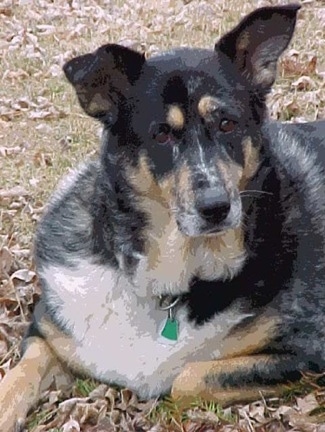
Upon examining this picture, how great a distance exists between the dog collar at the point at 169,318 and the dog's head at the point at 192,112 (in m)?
0.35

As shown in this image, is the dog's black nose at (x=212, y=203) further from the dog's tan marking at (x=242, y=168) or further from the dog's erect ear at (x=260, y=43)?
the dog's erect ear at (x=260, y=43)

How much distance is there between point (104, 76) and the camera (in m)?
3.67

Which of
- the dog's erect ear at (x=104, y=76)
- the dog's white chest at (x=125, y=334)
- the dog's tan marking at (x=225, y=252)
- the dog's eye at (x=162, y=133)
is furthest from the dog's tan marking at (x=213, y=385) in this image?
the dog's erect ear at (x=104, y=76)

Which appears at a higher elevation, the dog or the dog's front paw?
the dog

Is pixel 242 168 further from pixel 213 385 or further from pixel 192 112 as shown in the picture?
pixel 213 385

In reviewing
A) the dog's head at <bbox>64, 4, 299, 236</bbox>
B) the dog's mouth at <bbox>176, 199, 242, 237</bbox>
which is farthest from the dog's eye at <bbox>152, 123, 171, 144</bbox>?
the dog's mouth at <bbox>176, 199, 242, 237</bbox>

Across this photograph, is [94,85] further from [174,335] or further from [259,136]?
[174,335]

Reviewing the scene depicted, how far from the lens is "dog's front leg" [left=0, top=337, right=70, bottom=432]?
12.3ft

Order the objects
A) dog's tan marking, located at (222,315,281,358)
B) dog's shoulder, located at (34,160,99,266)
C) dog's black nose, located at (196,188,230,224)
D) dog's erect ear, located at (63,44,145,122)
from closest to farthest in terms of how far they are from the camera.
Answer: dog's black nose, located at (196,188,230,224)
dog's erect ear, located at (63,44,145,122)
dog's tan marking, located at (222,315,281,358)
dog's shoulder, located at (34,160,99,266)

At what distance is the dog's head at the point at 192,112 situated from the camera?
354 centimetres

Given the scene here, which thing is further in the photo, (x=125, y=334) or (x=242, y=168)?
(x=125, y=334)

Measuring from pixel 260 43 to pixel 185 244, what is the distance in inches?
33.3

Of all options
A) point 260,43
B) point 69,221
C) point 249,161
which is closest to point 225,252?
point 249,161

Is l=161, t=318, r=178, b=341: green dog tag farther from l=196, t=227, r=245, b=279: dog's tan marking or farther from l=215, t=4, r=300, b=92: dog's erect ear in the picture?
l=215, t=4, r=300, b=92: dog's erect ear
